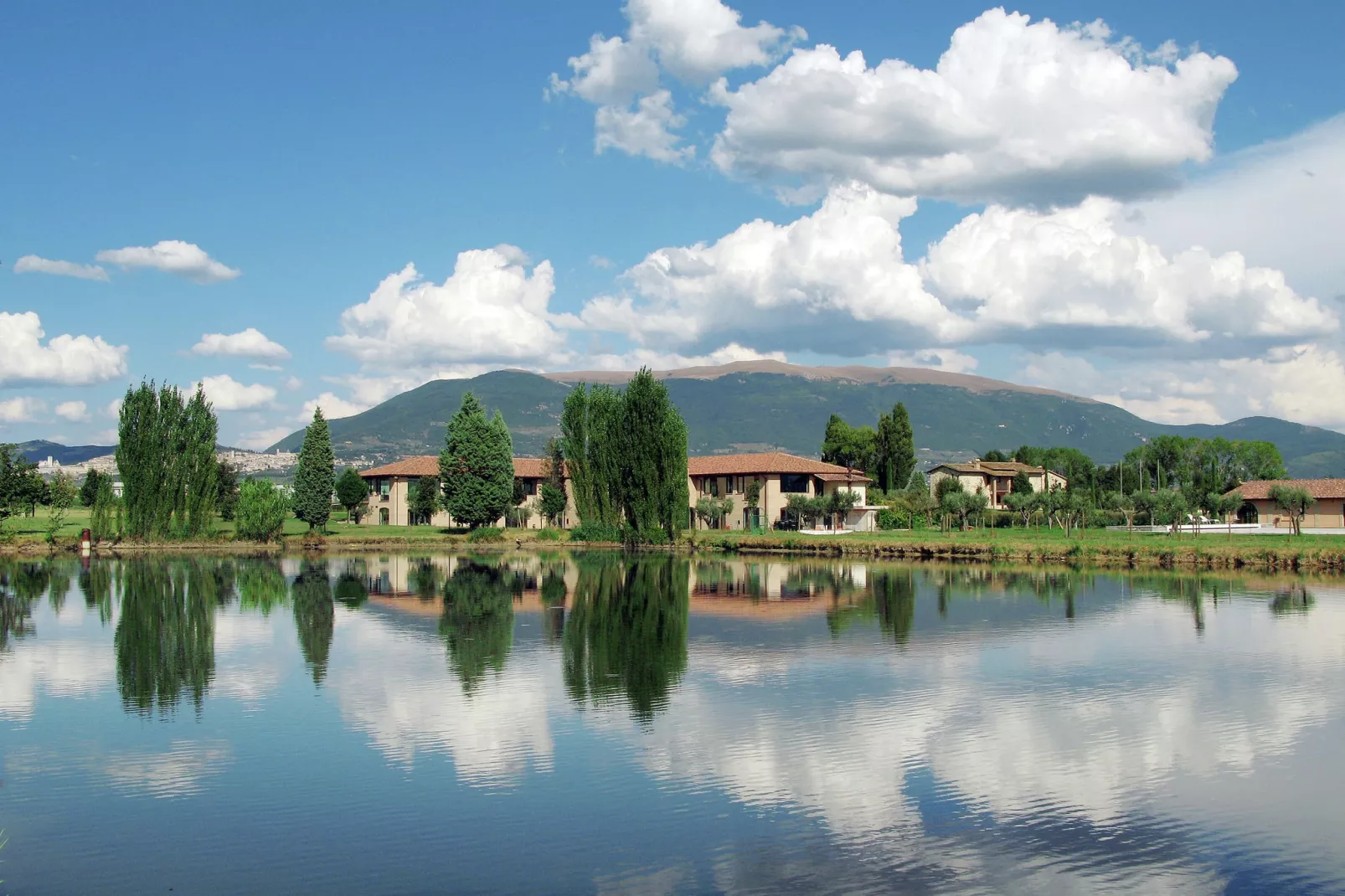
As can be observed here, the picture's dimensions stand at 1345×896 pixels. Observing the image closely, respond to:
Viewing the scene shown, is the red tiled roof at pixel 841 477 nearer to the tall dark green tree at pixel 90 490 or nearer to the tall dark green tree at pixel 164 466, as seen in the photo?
the tall dark green tree at pixel 164 466

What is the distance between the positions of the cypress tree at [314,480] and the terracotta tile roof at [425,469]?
1055 centimetres

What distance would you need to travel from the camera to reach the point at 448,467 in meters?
70.3

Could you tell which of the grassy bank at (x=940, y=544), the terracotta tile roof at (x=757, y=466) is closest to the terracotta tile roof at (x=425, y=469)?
the grassy bank at (x=940, y=544)

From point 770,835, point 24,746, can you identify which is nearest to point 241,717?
point 24,746

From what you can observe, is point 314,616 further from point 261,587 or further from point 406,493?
point 406,493

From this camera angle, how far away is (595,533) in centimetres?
6469

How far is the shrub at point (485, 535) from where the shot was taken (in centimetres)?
6650

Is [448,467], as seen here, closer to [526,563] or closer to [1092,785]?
[526,563]

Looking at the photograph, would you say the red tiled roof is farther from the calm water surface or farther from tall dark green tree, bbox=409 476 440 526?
the calm water surface

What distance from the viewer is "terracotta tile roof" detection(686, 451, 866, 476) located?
74562mm

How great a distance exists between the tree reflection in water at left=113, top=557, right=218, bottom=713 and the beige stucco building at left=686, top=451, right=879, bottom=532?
3792 centimetres

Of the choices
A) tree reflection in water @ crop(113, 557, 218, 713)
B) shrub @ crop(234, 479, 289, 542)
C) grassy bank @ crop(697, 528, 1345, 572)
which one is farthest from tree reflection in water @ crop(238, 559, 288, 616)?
grassy bank @ crop(697, 528, 1345, 572)

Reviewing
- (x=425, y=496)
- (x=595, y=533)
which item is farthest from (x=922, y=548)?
(x=425, y=496)

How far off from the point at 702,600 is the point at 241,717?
19311 mm
